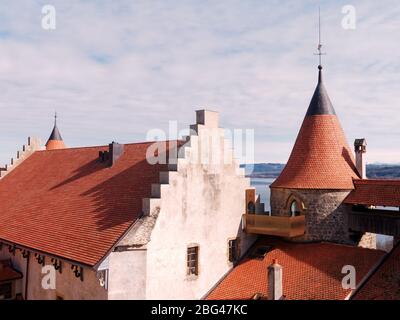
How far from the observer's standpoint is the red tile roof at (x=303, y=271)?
571 inches

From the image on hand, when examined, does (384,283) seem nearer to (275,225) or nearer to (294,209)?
(275,225)

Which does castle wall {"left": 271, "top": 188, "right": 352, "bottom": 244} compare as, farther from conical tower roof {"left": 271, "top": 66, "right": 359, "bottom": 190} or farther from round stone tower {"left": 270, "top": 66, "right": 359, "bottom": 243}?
conical tower roof {"left": 271, "top": 66, "right": 359, "bottom": 190}

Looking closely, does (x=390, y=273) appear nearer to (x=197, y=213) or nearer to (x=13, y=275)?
(x=197, y=213)

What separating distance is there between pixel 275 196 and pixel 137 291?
922 centimetres

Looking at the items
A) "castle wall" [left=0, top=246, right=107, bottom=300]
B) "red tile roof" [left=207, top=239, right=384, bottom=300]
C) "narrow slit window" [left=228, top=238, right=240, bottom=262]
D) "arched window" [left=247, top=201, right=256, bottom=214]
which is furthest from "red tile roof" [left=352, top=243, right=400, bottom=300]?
"castle wall" [left=0, top=246, right=107, bottom=300]

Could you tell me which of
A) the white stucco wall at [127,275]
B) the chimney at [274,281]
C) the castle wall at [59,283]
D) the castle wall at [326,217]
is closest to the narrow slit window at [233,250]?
the castle wall at [326,217]

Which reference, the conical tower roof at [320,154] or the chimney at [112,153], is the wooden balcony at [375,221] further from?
the chimney at [112,153]

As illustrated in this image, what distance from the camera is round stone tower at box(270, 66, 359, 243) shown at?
17688mm

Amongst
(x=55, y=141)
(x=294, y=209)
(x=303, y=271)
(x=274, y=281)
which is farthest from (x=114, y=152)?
(x=55, y=141)

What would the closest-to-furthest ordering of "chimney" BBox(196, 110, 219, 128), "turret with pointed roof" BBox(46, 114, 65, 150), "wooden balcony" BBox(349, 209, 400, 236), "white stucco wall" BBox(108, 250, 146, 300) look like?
"white stucco wall" BBox(108, 250, 146, 300), "wooden balcony" BBox(349, 209, 400, 236), "chimney" BBox(196, 110, 219, 128), "turret with pointed roof" BBox(46, 114, 65, 150)

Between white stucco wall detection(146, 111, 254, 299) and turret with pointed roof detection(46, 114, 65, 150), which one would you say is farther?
turret with pointed roof detection(46, 114, 65, 150)

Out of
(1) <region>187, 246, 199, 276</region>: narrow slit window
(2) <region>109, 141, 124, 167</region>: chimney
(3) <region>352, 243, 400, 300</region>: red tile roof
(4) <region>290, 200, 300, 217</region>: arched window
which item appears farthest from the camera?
(2) <region>109, 141, 124, 167</region>: chimney

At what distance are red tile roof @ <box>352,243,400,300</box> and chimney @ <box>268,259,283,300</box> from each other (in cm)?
291

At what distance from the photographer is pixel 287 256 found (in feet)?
55.9
